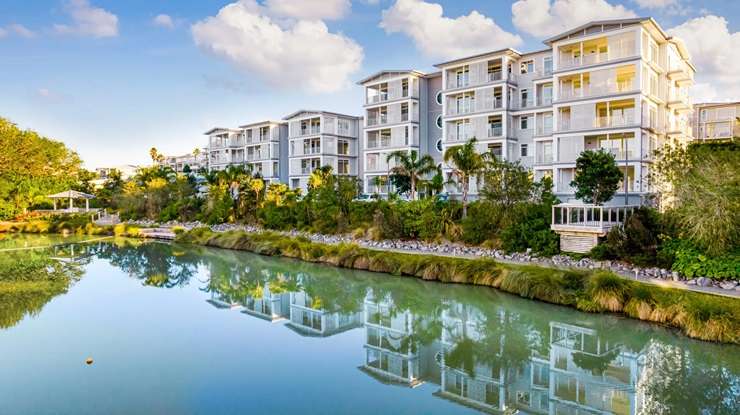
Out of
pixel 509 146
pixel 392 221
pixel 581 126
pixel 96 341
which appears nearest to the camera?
pixel 96 341

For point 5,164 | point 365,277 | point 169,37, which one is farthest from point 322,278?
point 5,164

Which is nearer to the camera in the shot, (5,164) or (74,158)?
(5,164)

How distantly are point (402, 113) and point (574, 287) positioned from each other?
82.6 ft

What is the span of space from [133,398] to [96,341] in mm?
4164

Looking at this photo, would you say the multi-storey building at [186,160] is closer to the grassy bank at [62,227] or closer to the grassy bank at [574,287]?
the grassy bank at [62,227]

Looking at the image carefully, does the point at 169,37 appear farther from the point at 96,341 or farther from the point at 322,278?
the point at 96,341

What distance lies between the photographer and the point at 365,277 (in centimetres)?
1930

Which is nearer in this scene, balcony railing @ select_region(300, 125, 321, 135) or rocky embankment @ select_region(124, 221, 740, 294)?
rocky embankment @ select_region(124, 221, 740, 294)

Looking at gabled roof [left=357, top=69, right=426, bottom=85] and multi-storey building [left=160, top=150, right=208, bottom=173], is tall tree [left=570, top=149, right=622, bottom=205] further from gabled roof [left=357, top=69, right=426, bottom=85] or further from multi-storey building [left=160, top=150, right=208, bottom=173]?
multi-storey building [left=160, top=150, right=208, bottom=173]

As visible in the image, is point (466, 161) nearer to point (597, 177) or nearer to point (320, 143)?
point (597, 177)

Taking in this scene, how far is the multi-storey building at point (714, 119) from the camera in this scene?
34906 mm

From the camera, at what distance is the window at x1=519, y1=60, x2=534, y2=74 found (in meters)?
Result: 31.6

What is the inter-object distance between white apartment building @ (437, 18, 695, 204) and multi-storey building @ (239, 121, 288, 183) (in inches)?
901

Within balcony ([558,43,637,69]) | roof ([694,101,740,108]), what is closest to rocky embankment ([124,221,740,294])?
balcony ([558,43,637,69])
